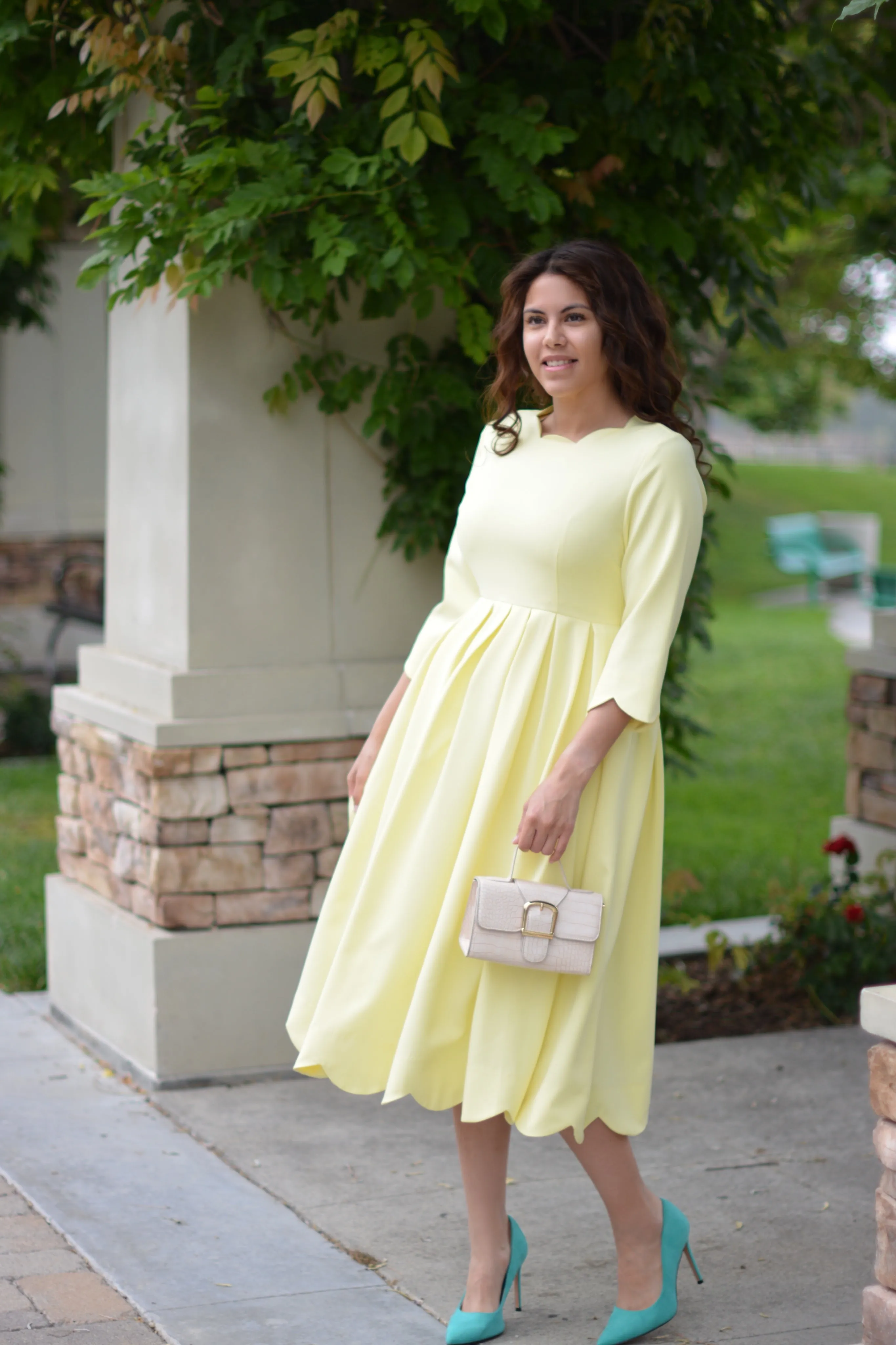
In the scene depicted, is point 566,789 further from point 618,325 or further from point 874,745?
point 874,745

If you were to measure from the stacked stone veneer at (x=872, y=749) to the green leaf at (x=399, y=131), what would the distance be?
2748mm

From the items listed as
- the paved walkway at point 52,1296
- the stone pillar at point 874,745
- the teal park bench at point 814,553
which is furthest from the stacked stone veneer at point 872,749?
the teal park bench at point 814,553

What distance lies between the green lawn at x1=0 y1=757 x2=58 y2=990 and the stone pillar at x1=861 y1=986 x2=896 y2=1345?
342 cm

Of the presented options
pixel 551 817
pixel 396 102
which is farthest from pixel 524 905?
pixel 396 102

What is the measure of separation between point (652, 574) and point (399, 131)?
1610 millimetres

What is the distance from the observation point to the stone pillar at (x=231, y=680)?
4.21 meters

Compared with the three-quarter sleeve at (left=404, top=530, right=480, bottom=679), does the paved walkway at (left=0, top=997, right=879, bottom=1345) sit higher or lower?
lower

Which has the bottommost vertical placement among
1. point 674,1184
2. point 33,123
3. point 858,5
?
point 674,1184

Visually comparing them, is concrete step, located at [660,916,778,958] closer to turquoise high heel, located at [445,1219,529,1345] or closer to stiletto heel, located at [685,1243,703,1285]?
stiletto heel, located at [685,1243,703,1285]

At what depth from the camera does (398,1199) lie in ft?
11.5

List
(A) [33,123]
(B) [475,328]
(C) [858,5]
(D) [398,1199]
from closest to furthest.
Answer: (C) [858,5] < (D) [398,1199] < (B) [475,328] < (A) [33,123]

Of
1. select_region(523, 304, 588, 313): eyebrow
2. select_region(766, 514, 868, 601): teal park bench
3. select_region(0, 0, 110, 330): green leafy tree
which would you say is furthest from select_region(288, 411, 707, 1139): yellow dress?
select_region(766, 514, 868, 601): teal park bench

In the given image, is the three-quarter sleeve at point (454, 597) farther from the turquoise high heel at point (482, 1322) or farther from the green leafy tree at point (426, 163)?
the turquoise high heel at point (482, 1322)

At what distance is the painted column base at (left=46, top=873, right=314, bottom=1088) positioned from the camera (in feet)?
13.7
